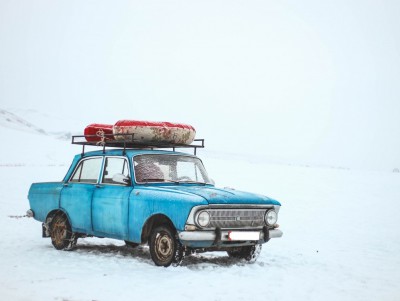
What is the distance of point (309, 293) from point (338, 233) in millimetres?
8212

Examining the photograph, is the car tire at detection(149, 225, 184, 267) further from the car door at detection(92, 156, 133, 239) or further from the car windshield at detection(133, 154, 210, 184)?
the car windshield at detection(133, 154, 210, 184)

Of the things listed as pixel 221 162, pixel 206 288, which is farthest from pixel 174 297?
pixel 221 162

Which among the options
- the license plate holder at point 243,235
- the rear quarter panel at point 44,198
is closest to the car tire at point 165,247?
the license plate holder at point 243,235

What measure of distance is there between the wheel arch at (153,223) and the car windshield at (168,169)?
77 centimetres

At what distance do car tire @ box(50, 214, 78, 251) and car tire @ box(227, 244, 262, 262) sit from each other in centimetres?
285

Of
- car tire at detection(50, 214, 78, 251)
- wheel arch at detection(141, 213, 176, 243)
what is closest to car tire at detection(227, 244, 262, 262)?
wheel arch at detection(141, 213, 176, 243)

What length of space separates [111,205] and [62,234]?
1.66m

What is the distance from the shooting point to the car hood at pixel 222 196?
28.0 feet

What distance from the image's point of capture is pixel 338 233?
50.1ft

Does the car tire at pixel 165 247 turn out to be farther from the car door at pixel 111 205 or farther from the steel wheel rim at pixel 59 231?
the steel wheel rim at pixel 59 231

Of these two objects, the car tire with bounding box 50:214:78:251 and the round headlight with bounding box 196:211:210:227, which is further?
the car tire with bounding box 50:214:78:251

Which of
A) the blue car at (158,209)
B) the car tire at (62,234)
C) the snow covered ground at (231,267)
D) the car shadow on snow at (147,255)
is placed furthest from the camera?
the car tire at (62,234)

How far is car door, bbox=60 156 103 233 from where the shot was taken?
1027 cm

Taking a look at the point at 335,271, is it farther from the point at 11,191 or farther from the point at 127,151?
the point at 11,191
